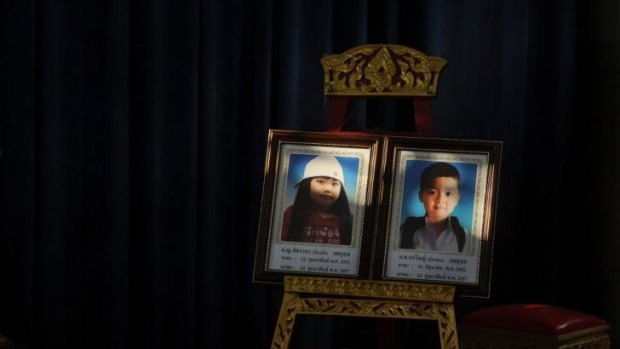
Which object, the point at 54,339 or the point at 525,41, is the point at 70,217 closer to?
the point at 54,339

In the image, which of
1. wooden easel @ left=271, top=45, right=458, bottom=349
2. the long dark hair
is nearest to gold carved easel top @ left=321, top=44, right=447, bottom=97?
wooden easel @ left=271, top=45, right=458, bottom=349

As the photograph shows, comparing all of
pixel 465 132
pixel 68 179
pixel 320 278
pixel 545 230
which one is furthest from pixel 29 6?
pixel 545 230

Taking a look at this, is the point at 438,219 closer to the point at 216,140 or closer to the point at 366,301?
the point at 366,301

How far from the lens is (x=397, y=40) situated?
12.8 ft

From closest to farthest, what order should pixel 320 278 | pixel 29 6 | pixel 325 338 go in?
pixel 320 278, pixel 29 6, pixel 325 338

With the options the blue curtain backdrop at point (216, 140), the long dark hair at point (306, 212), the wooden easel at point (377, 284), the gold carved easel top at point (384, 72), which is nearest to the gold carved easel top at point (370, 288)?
the wooden easel at point (377, 284)

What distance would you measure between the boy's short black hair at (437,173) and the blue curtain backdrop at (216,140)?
742 millimetres

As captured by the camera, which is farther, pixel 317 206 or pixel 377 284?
pixel 317 206

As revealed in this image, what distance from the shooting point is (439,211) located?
3.12 meters

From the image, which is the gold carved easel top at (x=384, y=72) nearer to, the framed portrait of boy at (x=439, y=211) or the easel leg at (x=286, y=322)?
the framed portrait of boy at (x=439, y=211)

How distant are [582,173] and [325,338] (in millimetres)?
1109

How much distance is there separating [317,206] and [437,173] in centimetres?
36

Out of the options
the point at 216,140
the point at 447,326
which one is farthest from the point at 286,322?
the point at 216,140

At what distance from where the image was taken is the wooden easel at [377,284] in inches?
119
